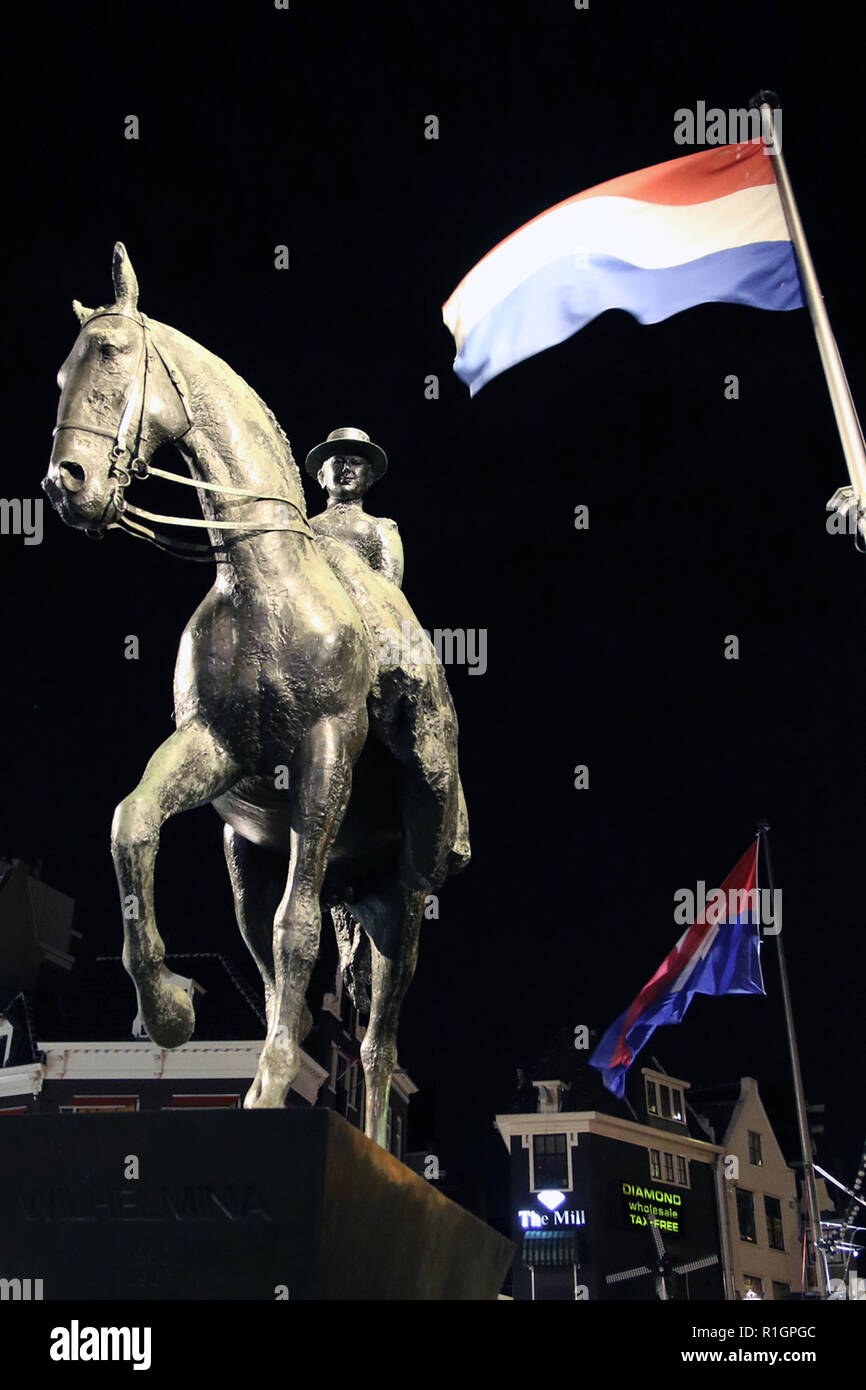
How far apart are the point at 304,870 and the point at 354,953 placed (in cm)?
180

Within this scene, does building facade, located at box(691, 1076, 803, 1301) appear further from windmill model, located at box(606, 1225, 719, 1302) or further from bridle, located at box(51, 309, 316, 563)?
bridle, located at box(51, 309, 316, 563)

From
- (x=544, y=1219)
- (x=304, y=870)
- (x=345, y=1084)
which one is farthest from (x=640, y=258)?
(x=544, y=1219)

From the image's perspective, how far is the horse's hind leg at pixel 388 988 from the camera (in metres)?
6.30

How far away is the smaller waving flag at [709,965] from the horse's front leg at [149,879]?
1490 cm

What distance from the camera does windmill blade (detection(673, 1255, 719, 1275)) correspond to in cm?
3530

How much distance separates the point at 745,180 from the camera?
9758 millimetres

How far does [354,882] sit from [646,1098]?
115ft

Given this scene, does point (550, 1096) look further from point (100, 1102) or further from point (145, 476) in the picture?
point (145, 476)

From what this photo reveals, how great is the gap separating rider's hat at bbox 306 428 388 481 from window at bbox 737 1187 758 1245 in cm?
3783

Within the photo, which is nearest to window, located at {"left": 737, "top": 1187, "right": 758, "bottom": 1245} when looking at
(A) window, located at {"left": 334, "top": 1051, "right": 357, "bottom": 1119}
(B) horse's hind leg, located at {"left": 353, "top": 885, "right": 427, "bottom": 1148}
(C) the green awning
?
(C) the green awning

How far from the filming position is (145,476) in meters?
5.14

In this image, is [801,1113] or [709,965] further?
[801,1113]

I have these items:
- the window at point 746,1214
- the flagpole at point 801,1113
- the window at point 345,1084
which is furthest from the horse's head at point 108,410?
the window at point 746,1214
